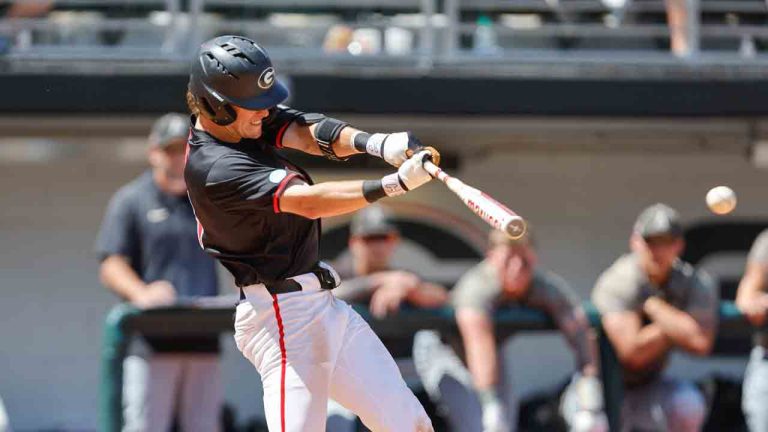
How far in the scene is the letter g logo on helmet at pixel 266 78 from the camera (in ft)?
14.1

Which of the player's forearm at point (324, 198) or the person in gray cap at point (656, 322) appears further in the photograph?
the person in gray cap at point (656, 322)

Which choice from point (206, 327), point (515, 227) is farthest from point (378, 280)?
point (515, 227)

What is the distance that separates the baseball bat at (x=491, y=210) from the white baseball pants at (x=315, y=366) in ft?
2.40

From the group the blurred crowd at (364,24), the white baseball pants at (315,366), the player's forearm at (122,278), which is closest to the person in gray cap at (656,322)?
the blurred crowd at (364,24)

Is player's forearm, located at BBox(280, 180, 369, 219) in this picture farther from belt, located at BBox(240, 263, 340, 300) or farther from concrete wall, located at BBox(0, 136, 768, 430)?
concrete wall, located at BBox(0, 136, 768, 430)

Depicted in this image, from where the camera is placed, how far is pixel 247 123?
14.5 feet

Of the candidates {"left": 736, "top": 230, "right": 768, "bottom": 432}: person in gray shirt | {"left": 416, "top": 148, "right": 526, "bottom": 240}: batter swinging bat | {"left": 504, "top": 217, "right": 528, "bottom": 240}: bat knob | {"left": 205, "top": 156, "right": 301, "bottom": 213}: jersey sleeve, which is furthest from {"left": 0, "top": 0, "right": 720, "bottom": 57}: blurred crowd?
{"left": 504, "top": 217, "right": 528, "bottom": 240}: bat knob

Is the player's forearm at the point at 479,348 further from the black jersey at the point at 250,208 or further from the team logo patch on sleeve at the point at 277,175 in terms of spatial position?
the team logo patch on sleeve at the point at 277,175

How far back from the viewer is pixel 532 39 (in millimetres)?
8648

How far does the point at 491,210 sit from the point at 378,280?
9.52ft

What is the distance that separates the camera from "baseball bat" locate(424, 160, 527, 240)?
366cm

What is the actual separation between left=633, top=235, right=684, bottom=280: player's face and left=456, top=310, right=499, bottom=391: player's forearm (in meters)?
0.82

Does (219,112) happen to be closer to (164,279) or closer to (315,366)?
(315,366)

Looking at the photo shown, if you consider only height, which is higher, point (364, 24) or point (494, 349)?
point (364, 24)
